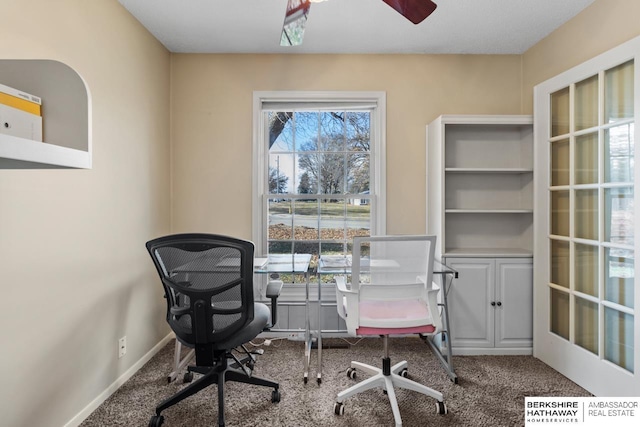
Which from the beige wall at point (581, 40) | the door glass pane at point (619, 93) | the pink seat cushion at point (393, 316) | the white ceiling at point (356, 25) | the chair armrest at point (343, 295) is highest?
the white ceiling at point (356, 25)

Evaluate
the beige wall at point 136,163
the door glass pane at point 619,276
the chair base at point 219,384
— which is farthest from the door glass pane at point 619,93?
the chair base at point 219,384

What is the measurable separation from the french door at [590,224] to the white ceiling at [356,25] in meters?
0.49

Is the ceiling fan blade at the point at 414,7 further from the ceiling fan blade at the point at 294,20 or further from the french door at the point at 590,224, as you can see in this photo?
the french door at the point at 590,224

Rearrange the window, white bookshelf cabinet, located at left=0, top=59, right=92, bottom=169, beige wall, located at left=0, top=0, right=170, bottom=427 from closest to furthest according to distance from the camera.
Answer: white bookshelf cabinet, located at left=0, top=59, right=92, bottom=169, beige wall, located at left=0, top=0, right=170, bottom=427, the window

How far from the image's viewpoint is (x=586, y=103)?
7.23 feet

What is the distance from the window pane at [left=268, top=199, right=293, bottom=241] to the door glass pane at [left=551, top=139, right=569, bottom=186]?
2.08 m

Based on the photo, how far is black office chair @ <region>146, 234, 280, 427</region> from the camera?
1.75 meters

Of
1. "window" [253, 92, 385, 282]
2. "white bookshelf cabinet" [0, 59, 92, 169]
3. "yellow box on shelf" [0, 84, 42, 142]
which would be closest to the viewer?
"yellow box on shelf" [0, 84, 42, 142]

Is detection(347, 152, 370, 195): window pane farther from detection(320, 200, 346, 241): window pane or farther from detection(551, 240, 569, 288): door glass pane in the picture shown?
detection(551, 240, 569, 288): door glass pane

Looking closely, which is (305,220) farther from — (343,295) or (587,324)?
(587,324)

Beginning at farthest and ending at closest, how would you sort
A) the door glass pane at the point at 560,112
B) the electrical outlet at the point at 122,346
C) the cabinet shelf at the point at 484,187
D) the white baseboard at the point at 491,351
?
the cabinet shelf at the point at 484,187 < the white baseboard at the point at 491,351 < the door glass pane at the point at 560,112 < the electrical outlet at the point at 122,346

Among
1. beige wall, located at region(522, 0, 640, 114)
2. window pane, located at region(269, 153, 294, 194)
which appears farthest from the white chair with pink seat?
beige wall, located at region(522, 0, 640, 114)

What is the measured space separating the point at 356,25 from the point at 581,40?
155cm

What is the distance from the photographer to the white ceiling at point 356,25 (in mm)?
2291
